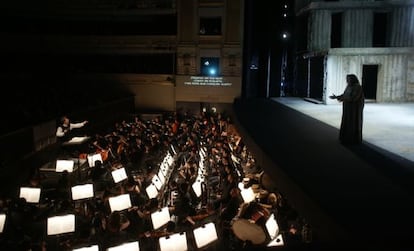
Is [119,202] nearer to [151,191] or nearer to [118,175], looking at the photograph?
[151,191]

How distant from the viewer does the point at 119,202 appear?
9797 mm

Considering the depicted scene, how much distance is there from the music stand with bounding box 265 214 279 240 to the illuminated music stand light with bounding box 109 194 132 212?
10.7ft

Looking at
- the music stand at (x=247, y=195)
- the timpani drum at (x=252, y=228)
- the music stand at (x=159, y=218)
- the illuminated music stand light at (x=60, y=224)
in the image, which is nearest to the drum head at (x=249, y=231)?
the timpani drum at (x=252, y=228)

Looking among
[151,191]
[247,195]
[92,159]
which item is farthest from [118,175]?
[247,195]

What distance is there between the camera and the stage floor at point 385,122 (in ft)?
37.4

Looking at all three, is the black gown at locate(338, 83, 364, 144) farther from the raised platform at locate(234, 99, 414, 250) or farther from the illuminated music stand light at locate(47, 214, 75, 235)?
the illuminated music stand light at locate(47, 214, 75, 235)

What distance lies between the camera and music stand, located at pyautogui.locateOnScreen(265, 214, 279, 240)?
27.4 ft

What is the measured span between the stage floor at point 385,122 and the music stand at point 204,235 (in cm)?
485

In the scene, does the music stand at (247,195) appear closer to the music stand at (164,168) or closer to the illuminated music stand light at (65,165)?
the music stand at (164,168)

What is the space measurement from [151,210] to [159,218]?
86 cm

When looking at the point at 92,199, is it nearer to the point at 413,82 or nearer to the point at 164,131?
the point at 164,131

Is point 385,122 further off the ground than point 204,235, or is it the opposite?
point 385,122

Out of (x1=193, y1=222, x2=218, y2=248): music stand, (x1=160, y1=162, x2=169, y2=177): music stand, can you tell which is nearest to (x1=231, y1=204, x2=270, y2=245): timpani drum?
(x1=193, y1=222, x2=218, y2=248): music stand

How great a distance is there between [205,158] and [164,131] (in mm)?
6909
